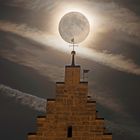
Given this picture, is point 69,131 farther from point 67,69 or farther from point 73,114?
point 67,69

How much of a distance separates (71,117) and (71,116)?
0.07 m

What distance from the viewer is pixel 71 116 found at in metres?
40.4

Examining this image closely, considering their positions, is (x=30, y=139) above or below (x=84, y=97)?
below

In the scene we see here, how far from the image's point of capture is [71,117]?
40.3m

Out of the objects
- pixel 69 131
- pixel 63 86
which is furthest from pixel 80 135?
pixel 63 86

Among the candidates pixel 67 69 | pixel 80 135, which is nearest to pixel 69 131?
pixel 80 135

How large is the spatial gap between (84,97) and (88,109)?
0.85m

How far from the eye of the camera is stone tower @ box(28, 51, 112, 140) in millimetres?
39812

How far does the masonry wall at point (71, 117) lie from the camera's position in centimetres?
3981

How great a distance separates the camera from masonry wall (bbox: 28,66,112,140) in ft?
131

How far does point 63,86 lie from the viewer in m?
40.7

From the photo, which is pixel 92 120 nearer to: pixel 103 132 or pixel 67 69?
pixel 103 132

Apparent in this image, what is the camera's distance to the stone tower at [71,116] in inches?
1567

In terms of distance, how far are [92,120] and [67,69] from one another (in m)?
3.62
